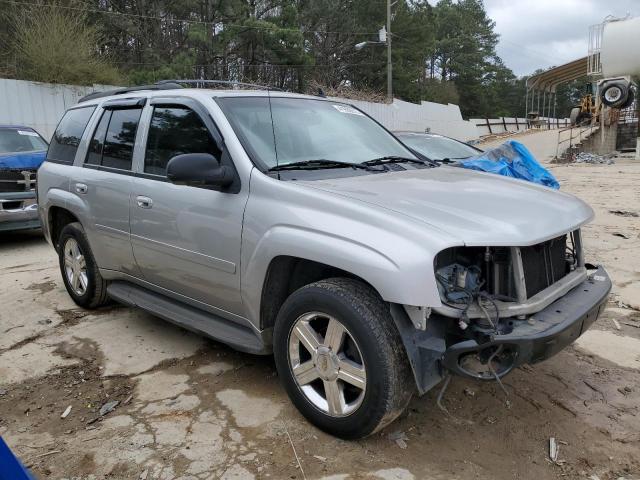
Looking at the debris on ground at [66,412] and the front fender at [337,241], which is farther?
the debris on ground at [66,412]

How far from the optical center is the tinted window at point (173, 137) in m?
3.47

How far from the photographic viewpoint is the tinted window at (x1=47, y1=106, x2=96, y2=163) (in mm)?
4676

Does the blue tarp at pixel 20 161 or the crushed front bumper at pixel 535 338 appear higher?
the blue tarp at pixel 20 161

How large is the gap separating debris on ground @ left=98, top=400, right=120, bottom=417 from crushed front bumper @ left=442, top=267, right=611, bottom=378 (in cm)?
199

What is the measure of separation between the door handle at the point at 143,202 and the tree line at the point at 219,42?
13728mm

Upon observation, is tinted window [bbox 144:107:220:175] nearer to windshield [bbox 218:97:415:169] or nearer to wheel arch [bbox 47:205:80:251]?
windshield [bbox 218:97:415:169]

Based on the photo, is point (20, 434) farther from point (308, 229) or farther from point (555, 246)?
point (555, 246)

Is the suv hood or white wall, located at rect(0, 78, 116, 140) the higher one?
white wall, located at rect(0, 78, 116, 140)

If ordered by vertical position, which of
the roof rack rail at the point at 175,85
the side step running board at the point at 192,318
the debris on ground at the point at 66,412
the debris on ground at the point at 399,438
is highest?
the roof rack rail at the point at 175,85

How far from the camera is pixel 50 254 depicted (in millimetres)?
7324

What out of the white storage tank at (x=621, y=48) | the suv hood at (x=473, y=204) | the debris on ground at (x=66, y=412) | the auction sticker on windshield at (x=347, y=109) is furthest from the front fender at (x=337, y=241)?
the white storage tank at (x=621, y=48)

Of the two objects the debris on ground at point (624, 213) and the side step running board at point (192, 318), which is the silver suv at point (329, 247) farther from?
the debris on ground at point (624, 213)

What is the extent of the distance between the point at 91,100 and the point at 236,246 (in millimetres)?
2592

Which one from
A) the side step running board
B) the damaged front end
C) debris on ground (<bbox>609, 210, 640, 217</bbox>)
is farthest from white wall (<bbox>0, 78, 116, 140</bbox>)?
the damaged front end
